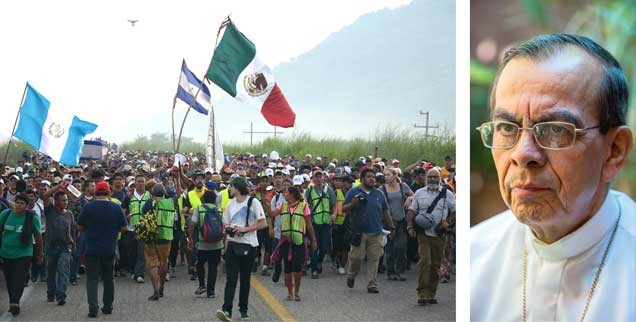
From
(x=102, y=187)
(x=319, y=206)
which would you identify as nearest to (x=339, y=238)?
(x=319, y=206)

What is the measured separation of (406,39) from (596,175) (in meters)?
129

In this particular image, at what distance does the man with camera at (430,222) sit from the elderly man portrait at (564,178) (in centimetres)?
648

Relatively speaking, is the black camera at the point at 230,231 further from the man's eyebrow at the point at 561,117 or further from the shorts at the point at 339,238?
the man's eyebrow at the point at 561,117

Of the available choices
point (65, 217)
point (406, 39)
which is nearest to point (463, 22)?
point (65, 217)

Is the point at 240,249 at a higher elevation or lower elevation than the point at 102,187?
lower

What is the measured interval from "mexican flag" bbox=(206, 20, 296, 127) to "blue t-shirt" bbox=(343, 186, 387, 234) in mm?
2098

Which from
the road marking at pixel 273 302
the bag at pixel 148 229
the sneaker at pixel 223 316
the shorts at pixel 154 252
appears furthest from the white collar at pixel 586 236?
the shorts at pixel 154 252

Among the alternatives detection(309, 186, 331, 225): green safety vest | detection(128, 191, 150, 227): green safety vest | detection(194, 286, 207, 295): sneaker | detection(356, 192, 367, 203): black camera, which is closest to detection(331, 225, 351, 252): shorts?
detection(309, 186, 331, 225): green safety vest

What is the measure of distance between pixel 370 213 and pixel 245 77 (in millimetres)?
3292

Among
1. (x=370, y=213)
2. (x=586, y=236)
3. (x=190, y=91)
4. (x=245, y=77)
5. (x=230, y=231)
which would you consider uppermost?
(x=190, y=91)

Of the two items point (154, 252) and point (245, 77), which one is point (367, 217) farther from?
point (245, 77)

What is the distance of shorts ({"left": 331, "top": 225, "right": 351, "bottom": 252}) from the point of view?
503 inches

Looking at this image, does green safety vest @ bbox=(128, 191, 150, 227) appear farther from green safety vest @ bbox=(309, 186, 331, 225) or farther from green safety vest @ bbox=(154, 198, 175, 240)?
green safety vest @ bbox=(309, 186, 331, 225)

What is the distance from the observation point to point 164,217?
33.1 feet
